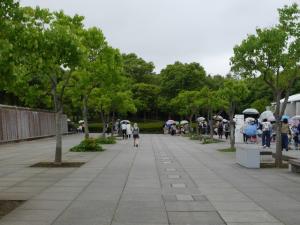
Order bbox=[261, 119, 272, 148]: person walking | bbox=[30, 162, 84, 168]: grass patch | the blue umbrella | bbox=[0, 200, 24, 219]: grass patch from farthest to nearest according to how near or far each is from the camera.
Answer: the blue umbrella < bbox=[261, 119, 272, 148]: person walking < bbox=[30, 162, 84, 168]: grass patch < bbox=[0, 200, 24, 219]: grass patch

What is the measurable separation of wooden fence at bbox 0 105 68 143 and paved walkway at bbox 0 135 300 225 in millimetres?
16830

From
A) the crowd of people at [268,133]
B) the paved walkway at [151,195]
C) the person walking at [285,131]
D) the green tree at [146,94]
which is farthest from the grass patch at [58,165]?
the green tree at [146,94]

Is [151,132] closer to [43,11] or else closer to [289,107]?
[289,107]

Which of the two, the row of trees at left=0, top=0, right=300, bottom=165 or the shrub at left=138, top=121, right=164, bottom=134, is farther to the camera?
the shrub at left=138, top=121, right=164, bottom=134

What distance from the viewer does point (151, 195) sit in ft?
36.8

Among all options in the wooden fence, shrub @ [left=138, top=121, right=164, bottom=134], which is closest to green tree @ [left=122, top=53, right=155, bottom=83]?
shrub @ [left=138, top=121, right=164, bottom=134]

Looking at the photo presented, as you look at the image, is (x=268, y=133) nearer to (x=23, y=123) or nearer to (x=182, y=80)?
(x=23, y=123)

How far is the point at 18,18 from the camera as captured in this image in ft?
33.0

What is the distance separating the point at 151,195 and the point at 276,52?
891 cm

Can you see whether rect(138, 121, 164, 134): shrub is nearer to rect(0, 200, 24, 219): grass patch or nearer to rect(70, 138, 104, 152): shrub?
rect(70, 138, 104, 152): shrub

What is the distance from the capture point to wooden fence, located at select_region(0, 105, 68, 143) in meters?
34.3

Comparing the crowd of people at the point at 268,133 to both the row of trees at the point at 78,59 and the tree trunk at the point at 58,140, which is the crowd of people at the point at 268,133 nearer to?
the row of trees at the point at 78,59

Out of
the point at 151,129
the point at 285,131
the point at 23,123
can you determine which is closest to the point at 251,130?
the point at 285,131

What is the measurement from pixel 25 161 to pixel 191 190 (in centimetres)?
996
